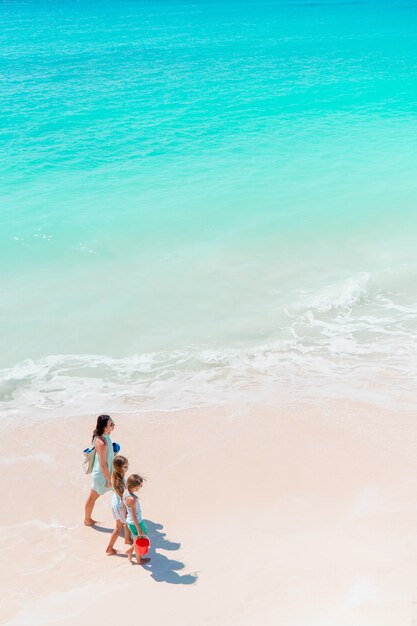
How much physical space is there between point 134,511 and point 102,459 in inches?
30.4

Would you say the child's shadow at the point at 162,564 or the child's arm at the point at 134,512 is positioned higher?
the child's arm at the point at 134,512

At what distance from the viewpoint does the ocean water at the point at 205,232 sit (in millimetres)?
10844

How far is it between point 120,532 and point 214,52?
111ft

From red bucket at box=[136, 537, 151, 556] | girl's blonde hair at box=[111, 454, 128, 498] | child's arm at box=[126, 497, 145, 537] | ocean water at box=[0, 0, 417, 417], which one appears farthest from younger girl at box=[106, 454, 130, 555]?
ocean water at box=[0, 0, 417, 417]

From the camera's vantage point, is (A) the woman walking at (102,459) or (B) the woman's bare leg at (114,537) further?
(A) the woman walking at (102,459)

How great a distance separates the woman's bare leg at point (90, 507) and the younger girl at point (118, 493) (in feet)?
1.67

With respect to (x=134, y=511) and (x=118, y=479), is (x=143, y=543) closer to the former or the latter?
(x=134, y=511)

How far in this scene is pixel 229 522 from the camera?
7504mm

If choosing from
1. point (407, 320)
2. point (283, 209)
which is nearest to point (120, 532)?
point (407, 320)

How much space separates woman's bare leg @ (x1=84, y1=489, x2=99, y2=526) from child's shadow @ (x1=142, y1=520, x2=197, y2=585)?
0.61m

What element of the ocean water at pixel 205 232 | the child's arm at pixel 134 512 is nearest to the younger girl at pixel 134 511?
the child's arm at pixel 134 512

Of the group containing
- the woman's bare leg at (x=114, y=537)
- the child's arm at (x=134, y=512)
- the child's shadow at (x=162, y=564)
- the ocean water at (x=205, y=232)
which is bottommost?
the child's shadow at (x=162, y=564)

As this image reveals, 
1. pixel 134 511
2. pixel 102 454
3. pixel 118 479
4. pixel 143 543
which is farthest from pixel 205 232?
pixel 143 543

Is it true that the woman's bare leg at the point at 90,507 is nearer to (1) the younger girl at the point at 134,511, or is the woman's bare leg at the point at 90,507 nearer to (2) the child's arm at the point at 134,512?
(1) the younger girl at the point at 134,511
